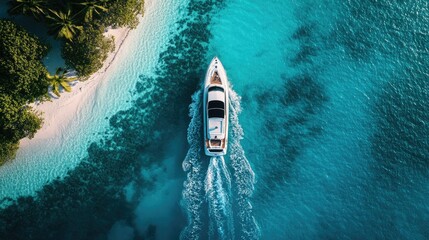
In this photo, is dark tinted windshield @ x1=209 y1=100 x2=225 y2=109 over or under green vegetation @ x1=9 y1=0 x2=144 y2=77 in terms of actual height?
under

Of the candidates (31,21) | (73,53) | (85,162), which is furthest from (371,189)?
(31,21)

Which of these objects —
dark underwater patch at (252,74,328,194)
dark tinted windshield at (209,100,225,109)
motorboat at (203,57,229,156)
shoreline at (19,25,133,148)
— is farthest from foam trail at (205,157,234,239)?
shoreline at (19,25,133,148)

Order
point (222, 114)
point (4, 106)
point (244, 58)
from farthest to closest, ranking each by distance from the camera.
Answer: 1. point (244, 58)
2. point (222, 114)
3. point (4, 106)

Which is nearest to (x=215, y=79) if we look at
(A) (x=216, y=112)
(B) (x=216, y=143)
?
(A) (x=216, y=112)

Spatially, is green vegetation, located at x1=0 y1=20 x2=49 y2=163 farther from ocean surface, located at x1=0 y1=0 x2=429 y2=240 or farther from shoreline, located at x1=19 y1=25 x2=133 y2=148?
ocean surface, located at x1=0 y1=0 x2=429 y2=240

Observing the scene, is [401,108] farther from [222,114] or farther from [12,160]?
[12,160]

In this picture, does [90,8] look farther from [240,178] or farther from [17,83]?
[240,178]

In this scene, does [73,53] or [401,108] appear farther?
[401,108]
